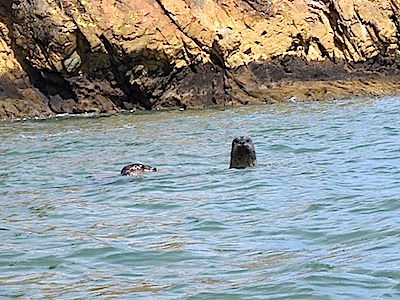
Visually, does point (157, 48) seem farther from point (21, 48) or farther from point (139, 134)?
point (139, 134)

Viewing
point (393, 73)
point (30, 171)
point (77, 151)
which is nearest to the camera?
point (30, 171)

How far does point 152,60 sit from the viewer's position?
22516 millimetres

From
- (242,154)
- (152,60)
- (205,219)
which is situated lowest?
(205,219)

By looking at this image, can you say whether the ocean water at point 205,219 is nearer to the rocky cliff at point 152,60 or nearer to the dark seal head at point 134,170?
the dark seal head at point 134,170

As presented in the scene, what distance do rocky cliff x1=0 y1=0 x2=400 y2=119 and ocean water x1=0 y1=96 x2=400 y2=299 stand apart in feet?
25.3

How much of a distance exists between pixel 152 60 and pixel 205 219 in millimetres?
15620

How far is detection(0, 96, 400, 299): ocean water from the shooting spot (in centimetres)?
→ 512

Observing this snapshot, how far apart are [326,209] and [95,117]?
45.3ft

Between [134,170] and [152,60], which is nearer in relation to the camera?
[134,170]

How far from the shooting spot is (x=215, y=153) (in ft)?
41.2

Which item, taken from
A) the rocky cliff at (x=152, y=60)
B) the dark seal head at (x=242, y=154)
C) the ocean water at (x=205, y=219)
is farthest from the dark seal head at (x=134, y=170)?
the rocky cliff at (x=152, y=60)

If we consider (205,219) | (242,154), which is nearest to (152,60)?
(242,154)

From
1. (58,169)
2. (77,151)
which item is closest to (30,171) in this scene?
(58,169)

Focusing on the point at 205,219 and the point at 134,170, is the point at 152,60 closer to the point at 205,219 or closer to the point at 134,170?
the point at 134,170
